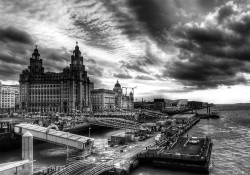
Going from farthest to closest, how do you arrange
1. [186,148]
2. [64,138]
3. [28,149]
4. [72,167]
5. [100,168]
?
[186,148], [64,138], [72,167], [100,168], [28,149]

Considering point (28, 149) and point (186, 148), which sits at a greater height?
point (28, 149)

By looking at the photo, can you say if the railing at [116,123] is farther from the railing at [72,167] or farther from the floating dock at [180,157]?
the railing at [72,167]

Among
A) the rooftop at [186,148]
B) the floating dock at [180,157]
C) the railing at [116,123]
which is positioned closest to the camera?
the floating dock at [180,157]

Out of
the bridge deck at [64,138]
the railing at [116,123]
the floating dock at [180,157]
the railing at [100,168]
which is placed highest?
the bridge deck at [64,138]

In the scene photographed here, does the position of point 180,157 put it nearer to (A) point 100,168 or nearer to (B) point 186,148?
(B) point 186,148

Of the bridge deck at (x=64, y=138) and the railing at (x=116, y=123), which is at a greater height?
the bridge deck at (x=64, y=138)

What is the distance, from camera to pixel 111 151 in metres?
67.1

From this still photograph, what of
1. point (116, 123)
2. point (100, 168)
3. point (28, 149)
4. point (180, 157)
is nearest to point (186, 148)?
point (180, 157)

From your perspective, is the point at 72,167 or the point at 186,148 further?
the point at 186,148

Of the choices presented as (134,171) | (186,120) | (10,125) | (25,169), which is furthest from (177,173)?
(186,120)

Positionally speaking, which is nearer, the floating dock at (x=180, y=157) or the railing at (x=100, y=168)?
the railing at (x=100, y=168)

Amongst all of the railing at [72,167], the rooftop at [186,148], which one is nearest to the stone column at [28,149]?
the railing at [72,167]

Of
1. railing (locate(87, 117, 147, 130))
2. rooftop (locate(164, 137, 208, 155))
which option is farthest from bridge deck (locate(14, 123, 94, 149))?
railing (locate(87, 117, 147, 130))

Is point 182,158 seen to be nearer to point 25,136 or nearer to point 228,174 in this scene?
point 228,174
